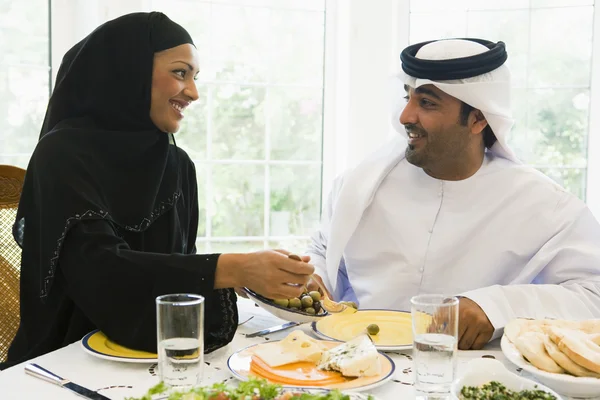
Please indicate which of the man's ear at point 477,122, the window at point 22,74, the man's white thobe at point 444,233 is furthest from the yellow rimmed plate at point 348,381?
the window at point 22,74

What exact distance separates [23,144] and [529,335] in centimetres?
289

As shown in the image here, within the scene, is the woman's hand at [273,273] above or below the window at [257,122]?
below

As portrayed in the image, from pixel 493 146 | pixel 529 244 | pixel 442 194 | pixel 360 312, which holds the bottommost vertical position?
pixel 360 312

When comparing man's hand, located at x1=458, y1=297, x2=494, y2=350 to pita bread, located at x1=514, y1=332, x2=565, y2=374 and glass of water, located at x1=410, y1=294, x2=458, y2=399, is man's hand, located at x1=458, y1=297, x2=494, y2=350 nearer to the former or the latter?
pita bread, located at x1=514, y1=332, x2=565, y2=374

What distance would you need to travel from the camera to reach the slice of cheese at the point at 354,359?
1346 millimetres

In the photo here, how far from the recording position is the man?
7.38 ft

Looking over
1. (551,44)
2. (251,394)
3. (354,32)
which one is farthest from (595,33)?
(251,394)

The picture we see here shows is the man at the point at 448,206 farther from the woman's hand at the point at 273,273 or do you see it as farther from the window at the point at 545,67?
the window at the point at 545,67

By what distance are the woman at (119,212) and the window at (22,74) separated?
163 centimetres

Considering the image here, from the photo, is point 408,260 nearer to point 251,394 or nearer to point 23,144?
point 251,394

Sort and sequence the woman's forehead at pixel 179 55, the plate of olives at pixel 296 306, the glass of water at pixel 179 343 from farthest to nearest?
the woman's forehead at pixel 179 55 < the plate of olives at pixel 296 306 < the glass of water at pixel 179 343

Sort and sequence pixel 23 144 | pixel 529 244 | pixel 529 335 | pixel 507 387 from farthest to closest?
pixel 23 144
pixel 529 244
pixel 529 335
pixel 507 387

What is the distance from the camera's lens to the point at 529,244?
223 centimetres

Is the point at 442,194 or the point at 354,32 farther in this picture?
the point at 354,32
